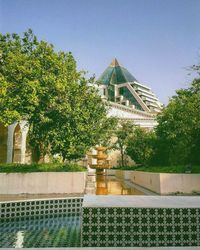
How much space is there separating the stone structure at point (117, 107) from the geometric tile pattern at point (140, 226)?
2314 centimetres

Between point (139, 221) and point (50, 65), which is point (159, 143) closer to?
point (50, 65)

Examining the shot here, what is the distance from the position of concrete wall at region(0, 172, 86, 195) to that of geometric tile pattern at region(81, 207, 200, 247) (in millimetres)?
12633

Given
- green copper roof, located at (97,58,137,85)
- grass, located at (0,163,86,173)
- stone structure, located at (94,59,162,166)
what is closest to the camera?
grass, located at (0,163,86,173)

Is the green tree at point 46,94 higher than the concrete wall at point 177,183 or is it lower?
higher

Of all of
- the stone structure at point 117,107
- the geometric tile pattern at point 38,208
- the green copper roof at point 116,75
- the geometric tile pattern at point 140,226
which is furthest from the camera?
the green copper roof at point 116,75

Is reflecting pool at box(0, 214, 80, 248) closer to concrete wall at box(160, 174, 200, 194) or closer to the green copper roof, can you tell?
concrete wall at box(160, 174, 200, 194)

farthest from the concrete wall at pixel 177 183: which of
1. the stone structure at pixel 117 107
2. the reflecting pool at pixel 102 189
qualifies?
the stone structure at pixel 117 107

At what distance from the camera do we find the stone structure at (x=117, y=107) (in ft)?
104

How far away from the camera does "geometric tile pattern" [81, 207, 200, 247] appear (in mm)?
5293

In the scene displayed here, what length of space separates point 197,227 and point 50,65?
17.6 meters

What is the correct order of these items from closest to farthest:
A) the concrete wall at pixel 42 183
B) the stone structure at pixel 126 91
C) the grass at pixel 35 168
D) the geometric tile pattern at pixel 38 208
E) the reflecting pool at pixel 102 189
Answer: the geometric tile pattern at pixel 38 208
the reflecting pool at pixel 102 189
the concrete wall at pixel 42 183
the grass at pixel 35 168
the stone structure at pixel 126 91

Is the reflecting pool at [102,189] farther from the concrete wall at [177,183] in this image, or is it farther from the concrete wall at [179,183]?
the concrete wall at [179,183]

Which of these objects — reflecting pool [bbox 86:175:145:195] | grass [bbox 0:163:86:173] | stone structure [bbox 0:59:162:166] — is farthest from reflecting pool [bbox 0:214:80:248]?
stone structure [bbox 0:59:162:166]

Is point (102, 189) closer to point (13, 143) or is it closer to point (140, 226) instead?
point (140, 226)
